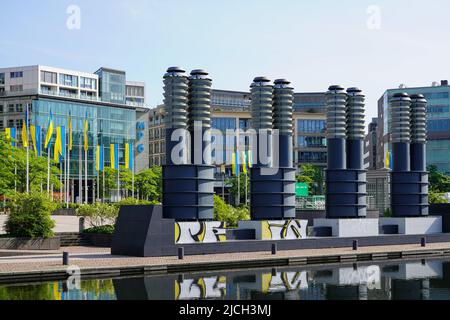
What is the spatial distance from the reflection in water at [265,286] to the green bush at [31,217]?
18.7 m

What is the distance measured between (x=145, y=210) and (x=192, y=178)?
457 centimetres

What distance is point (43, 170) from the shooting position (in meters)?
102

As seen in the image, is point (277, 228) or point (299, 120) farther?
point (299, 120)

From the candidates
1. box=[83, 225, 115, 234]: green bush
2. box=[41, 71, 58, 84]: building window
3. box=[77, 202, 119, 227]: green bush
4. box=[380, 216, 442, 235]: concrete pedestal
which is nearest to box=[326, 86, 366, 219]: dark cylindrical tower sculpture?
box=[380, 216, 442, 235]: concrete pedestal

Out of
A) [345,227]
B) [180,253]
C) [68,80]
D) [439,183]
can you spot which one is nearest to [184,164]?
[180,253]

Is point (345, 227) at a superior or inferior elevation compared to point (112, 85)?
inferior

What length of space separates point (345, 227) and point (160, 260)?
19361mm

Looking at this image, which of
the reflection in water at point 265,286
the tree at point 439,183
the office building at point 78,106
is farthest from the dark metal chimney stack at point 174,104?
the office building at point 78,106

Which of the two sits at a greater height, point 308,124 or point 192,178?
point 308,124

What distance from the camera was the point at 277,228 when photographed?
50469mm

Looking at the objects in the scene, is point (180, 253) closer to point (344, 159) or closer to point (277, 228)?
point (277, 228)

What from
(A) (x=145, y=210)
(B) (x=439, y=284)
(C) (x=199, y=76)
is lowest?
(B) (x=439, y=284)

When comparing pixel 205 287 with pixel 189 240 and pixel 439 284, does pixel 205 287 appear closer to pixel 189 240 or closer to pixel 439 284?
pixel 439 284
